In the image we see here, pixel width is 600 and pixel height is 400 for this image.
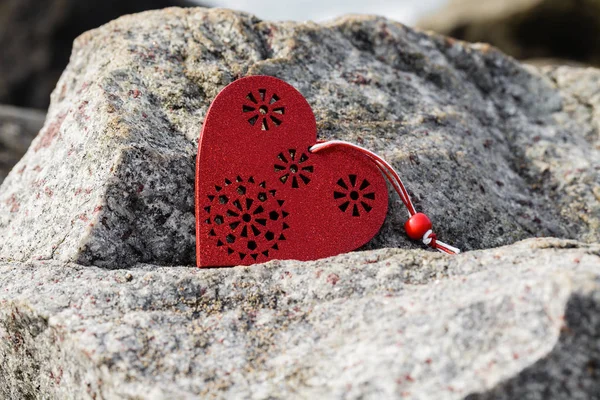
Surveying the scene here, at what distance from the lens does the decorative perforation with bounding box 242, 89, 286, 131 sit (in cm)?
213

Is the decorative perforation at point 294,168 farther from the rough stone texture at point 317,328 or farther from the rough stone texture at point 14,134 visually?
the rough stone texture at point 14,134

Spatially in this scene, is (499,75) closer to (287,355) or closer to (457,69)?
(457,69)

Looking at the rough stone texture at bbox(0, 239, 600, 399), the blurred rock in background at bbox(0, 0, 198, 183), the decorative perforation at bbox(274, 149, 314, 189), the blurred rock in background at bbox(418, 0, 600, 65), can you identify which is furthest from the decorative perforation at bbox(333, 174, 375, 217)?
the blurred rock in background at bbox(0, 0, 198, 183)

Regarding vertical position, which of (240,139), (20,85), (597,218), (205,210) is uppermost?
(240,139)

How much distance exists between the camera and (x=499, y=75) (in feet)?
10.3

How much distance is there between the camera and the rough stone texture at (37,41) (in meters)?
8.71

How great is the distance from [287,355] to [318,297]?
10.0 inches

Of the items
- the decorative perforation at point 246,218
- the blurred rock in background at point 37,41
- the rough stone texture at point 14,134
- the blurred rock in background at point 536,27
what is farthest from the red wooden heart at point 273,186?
the blurred rock in background at point 37,41

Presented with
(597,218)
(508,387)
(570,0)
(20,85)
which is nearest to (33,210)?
(508,387)

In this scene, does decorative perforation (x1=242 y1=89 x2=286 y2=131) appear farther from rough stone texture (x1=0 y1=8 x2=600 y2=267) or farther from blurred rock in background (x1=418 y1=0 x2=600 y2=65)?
blurred rock in background (x1=418 y1=0 x2=600 y2=65)

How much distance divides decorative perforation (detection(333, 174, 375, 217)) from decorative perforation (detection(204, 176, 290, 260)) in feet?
0.65

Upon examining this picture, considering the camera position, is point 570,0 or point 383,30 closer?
point 383,30

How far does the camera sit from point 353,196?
214 cm

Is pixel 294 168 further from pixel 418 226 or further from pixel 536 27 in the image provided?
pixel 536 27
